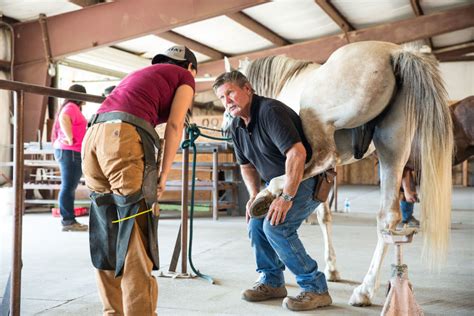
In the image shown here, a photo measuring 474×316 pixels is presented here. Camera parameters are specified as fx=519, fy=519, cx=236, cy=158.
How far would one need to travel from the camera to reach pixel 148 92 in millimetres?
2309

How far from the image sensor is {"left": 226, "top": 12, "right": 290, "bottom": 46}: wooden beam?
10.1 meters

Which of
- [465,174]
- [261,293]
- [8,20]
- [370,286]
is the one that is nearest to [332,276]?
[370,286]

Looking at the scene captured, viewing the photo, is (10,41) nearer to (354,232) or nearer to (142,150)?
(354,232)

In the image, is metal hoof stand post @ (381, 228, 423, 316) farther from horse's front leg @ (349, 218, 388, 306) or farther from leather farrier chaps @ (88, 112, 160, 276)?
leather farrier chaps @ (88, 112, 160, 276)

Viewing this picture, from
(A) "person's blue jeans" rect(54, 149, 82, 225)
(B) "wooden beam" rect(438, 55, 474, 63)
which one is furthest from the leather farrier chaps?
(B) "wooden beam" rect(438, 55, 474, 63)

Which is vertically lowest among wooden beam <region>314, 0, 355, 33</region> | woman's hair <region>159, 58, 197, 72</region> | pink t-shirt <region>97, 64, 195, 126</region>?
pink t-shirt <region>97, 64, 195, 126</region>

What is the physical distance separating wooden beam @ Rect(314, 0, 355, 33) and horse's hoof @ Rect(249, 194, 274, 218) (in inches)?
306

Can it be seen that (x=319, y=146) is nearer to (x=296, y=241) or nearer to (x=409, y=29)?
(x=296, y=241)

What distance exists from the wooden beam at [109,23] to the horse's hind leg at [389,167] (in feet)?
18.2

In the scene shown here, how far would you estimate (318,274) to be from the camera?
3.05 meters

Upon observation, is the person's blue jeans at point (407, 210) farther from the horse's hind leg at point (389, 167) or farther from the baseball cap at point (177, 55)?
the baseball cap at point (177, 55)

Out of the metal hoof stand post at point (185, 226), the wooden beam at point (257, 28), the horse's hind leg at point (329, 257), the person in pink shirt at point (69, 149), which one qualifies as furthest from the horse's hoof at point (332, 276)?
→ the wooden beam at point (257, 28)

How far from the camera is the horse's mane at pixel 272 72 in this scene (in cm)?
399

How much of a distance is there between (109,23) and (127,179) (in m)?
6.86
